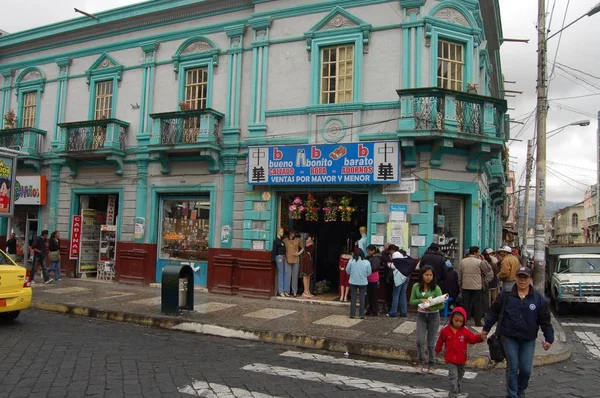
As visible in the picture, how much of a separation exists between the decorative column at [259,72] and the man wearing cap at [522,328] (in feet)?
32.2

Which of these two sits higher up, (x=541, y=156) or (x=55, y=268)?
(x=541, y=156)

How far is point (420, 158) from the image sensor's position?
12414mm

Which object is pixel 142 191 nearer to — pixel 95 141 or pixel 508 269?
pixel 95 141

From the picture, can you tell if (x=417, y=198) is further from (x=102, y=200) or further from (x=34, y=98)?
(x=34, y=98)

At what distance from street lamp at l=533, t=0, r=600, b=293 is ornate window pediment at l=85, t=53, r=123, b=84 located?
13104mm

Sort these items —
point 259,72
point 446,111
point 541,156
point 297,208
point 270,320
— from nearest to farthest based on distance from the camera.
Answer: point 270,320
point 541,156
point 446,111
point 297,208
point 259,72

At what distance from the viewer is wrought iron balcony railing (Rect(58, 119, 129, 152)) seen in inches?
623

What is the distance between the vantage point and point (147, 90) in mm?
16141

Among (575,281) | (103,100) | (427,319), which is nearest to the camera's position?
(427,319)

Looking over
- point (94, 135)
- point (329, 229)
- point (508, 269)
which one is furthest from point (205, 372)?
point (94, 135)

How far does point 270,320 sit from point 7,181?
28.1 ft

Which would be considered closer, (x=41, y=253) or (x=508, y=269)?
(x=508, y=269)

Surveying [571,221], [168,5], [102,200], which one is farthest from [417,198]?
[571,221]

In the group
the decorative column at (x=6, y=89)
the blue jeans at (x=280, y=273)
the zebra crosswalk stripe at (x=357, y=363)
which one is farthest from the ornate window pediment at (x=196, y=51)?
the zebra crosswalk stripe at (x=357, y=363)
